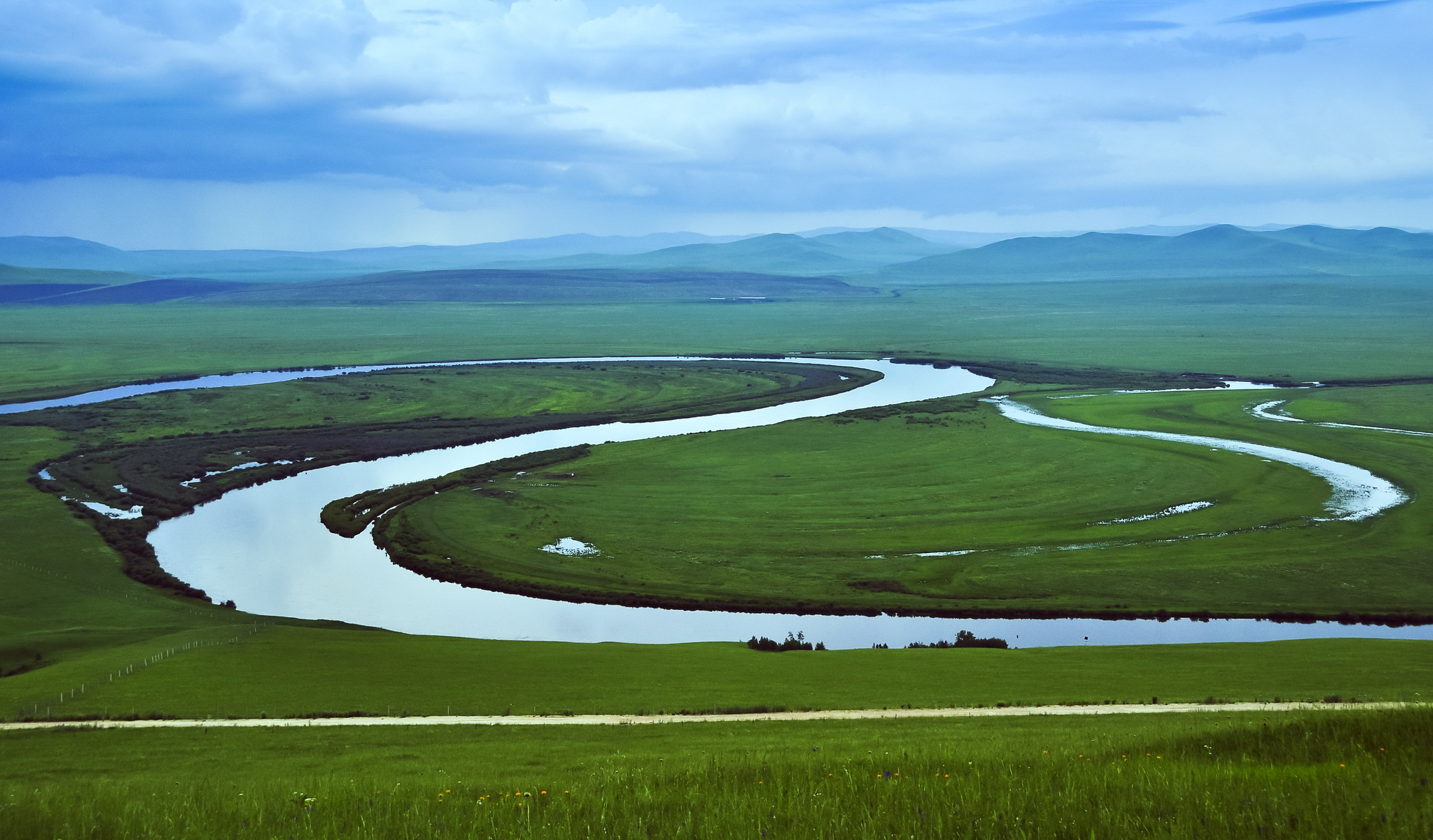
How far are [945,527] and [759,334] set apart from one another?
94061 millimetres

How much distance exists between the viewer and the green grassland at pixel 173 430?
29047mm

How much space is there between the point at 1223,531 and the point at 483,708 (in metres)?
28.3

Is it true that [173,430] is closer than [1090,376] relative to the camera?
Yes

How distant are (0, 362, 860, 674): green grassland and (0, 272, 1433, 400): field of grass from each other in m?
17.5

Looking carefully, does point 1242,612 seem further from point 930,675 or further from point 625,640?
point 625,640

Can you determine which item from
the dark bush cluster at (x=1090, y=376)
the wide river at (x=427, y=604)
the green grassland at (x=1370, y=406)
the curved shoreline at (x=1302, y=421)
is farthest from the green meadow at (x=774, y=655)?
the dark bush cluster at (x=1090, y=376)

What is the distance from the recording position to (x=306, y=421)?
64875 millimetres

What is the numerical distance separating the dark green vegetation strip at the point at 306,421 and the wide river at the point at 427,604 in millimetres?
1914

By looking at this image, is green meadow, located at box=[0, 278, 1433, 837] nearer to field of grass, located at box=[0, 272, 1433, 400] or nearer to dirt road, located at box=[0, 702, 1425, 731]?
dirt road, located at box=[0, 702, 1425, 731]

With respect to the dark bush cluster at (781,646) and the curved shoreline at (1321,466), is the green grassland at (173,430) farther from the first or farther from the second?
the curved shoreline at (1321,466)

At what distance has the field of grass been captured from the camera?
96188 millimetres

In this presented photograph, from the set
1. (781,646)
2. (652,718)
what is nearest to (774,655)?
(781,646)

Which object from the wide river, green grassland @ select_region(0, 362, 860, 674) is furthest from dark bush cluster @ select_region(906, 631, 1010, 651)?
green grassland @ select_region(0, 362, 860, 674)

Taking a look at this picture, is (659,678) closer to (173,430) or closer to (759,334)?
(173,430)
